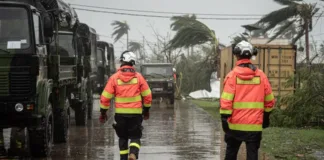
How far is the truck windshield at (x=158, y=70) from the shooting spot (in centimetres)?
2787

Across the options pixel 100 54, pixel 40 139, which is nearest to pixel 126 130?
pixel 40 139

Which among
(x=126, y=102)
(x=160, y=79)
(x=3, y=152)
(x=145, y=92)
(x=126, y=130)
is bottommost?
(x=3, y=152)

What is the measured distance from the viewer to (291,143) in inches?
484

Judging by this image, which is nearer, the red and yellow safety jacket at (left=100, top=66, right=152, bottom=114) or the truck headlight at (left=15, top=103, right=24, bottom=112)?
the red and yellow safety jacket at (left=100, top=66, right=152, bottom=114)

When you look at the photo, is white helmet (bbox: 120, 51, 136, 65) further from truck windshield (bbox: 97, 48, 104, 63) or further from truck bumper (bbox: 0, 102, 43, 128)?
truck windshield (bbox: 97, 48, 104, 63)

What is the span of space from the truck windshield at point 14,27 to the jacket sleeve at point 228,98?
12.9 feet

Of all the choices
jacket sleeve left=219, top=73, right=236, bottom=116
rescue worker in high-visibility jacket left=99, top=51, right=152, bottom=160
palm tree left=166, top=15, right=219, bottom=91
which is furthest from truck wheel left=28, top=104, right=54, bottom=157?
palm tree left=166, top=15, right=219, bottom=91

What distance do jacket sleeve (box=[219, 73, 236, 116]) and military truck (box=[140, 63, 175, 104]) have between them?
65.1 ft

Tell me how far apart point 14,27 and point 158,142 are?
4.42m

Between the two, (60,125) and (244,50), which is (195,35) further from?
(244,50)

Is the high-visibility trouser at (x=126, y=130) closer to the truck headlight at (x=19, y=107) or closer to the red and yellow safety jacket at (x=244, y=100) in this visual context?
the truck headlight at (x=19, y=107)

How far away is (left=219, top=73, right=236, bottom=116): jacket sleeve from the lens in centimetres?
714

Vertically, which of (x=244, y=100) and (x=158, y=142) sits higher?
(x=244, y=100)

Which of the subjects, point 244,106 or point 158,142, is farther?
point 158,142
